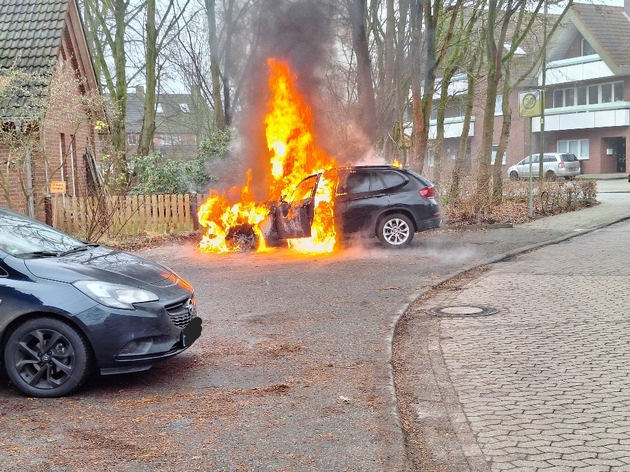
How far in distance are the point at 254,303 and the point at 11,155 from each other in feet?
26.4

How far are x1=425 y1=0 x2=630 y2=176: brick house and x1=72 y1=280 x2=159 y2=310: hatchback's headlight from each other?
135 feet

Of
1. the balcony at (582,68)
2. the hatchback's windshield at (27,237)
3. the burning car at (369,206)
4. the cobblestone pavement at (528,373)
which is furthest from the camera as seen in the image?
the balcony at (582,68)

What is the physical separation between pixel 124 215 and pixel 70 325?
1232cm

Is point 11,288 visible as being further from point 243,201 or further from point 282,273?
point 243,201

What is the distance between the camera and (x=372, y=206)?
1420 centimetres

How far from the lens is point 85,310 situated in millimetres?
5398

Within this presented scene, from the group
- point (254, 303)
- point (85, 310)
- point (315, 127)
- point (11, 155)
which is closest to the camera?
point (85, 310)

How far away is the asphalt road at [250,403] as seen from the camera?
13.8 feet

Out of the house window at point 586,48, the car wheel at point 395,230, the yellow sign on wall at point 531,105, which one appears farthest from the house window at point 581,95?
the car wheel at point 395,230

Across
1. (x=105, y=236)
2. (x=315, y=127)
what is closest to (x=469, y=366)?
(x=315, y=127)

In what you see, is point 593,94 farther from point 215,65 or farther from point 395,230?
point 395,230

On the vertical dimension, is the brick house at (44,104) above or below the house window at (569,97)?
below

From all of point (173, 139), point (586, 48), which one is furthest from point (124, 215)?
point (586, 48)

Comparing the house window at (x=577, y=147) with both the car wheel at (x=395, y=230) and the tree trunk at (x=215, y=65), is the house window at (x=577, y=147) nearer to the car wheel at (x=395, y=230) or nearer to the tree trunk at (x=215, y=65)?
the tree trunk at (x=215, y=65)
